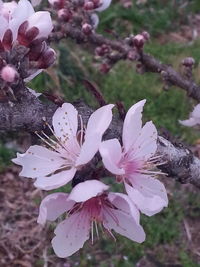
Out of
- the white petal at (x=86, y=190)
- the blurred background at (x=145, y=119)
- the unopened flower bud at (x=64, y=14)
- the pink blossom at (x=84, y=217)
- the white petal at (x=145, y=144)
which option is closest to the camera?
the white petal at (x=86, y=190)

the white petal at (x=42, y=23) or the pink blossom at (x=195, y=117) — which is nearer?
the white petal at (x=42, y=23)

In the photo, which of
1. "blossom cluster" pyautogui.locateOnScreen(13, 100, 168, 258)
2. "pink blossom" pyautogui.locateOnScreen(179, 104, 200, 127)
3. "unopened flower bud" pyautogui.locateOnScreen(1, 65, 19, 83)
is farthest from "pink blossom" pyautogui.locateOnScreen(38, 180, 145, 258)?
"pink blossom" pyautogui.locateOnScreen(179, 104, 200, 127)

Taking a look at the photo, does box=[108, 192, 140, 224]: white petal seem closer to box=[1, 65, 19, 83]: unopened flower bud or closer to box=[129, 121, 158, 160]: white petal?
box=[129, 121, 158, 160]: white petal

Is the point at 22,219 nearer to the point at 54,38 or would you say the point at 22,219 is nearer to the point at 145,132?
the point at 54,38

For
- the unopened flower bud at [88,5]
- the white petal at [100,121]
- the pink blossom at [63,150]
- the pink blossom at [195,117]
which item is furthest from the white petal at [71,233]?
the unopened flower bud at [88,5]

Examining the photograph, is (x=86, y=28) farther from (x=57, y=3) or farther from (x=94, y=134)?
(x=94, y=134)

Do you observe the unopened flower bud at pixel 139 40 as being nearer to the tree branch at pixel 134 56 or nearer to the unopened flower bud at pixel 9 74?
the tree branch at pixel 134 56

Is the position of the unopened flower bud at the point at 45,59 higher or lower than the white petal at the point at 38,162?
higher
